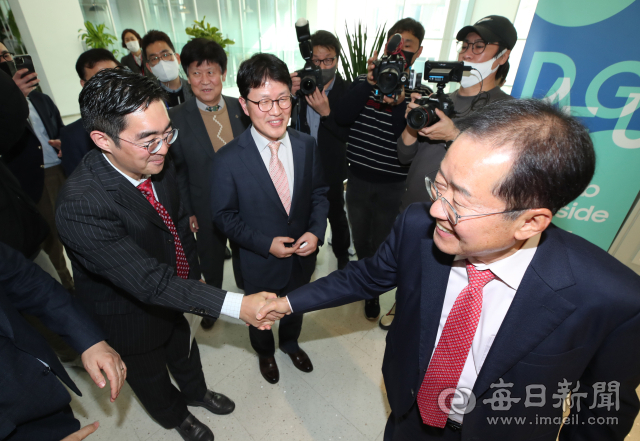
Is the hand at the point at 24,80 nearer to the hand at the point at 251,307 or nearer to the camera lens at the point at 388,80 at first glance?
the hand at the point at 251,307

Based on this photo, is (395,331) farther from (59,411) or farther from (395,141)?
(395,141)

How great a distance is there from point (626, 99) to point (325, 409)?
9.39 feet

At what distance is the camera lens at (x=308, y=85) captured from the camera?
2.21 m

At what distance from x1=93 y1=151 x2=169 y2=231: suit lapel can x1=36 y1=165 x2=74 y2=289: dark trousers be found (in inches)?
65.5

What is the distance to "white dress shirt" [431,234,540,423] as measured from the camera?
0.87m

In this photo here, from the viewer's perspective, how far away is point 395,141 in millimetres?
2189

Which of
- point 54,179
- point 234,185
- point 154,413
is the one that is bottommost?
point 154,413

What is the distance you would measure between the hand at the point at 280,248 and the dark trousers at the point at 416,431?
0.89 metres

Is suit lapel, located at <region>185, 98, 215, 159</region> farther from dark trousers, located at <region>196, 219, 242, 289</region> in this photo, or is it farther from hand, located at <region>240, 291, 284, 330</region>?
hand, located at <region>240, 291, 284, 330</region>

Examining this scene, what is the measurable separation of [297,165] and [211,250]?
115 centimetres

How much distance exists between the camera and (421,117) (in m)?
1.65

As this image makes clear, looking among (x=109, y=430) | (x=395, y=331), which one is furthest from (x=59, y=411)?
(x=395, y=331)

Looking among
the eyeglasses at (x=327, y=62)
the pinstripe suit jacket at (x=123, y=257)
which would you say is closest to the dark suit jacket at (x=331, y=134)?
the eyeglasses at (x=327, y=62)

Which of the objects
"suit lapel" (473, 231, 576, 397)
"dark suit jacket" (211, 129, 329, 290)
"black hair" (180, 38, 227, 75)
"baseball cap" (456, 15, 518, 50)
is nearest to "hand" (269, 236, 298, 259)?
"dark suit jacket" (211, 129, 329, 290)
